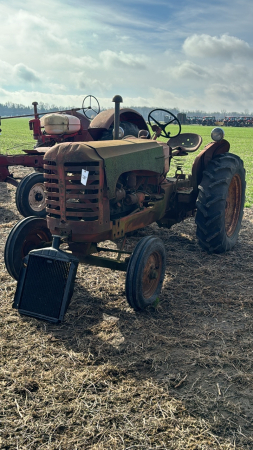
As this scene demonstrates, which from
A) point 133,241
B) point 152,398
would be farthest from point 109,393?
point 133,241

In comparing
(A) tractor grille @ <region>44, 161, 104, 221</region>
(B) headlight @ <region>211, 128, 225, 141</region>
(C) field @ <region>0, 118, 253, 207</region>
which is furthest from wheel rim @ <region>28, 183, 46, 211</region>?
(A) tractor grille @ <region>44, 161, 104, 221</region>

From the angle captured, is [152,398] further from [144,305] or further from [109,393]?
[144,305]

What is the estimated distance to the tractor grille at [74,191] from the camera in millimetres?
3545

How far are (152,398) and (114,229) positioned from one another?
172 cm

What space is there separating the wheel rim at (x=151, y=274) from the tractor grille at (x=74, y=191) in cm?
66

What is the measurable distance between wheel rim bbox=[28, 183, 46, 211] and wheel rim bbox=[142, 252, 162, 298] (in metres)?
3.88

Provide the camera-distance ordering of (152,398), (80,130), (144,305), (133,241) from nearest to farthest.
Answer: (152,398) < (144,305) < (133,241) < (80,130)

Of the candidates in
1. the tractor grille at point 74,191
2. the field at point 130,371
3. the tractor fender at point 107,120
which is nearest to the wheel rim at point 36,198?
the tractor fender at point 107,120

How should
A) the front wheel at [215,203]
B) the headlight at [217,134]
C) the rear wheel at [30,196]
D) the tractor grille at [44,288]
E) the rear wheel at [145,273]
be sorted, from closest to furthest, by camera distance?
the tractor grille at [44,288] < the rear wheel at [145,273] < the front wheel at [215,203] < the headlight at [217,134] < the rear wheel at [30,196]

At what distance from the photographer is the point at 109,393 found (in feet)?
8.74

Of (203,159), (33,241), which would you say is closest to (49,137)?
(203,159)

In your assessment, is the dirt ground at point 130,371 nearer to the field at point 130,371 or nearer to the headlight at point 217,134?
the field at point 130,371

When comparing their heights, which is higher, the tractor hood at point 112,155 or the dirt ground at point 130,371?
the tractor hood at point 112,155

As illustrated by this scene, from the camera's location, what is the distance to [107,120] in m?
6.37
